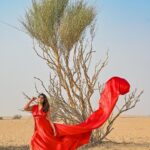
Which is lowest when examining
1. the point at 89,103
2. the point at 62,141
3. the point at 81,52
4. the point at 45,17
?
the point at 62,141

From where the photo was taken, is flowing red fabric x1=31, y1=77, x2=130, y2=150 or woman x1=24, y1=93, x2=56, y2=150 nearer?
woman x1=24, y1=93, x2=56, y2=150

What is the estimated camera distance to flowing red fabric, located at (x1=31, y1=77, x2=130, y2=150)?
1262 cm

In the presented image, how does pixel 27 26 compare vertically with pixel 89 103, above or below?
above

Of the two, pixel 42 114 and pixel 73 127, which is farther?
pixel 73 127

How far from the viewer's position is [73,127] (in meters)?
12.9

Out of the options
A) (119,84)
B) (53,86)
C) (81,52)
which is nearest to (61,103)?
(53,86)

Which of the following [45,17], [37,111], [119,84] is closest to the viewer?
[37,111]

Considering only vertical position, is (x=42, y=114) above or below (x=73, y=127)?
above

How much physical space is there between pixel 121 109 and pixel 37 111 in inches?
253

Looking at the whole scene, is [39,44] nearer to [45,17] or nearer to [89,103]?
[45,17]

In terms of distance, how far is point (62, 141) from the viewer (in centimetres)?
1295

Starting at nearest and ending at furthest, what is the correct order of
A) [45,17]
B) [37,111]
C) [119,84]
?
[37,111]
[119,84]
[45,17]

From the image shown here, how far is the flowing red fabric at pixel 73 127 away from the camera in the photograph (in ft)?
41.4

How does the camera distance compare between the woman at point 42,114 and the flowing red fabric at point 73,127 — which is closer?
the woman at point 42,114
